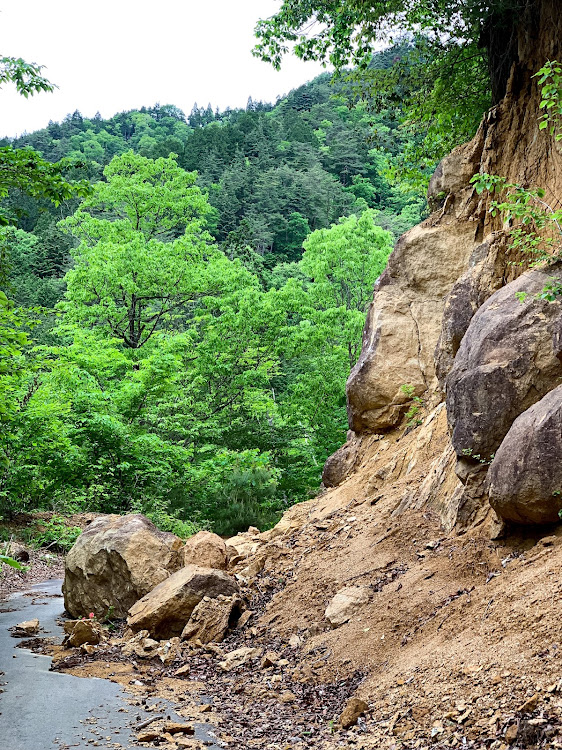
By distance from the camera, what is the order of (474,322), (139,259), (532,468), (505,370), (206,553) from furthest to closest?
(139,259), (206,553), (474,322), (505,370), (532,468)

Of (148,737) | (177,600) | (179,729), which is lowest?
(177,600)

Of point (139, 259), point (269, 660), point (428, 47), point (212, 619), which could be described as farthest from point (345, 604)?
point (139, 259)

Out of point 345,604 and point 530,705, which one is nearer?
point 530,705

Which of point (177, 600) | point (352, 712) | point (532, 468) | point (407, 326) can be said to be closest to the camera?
point (352, 712)

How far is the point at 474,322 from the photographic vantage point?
Answer: 8.16 metres

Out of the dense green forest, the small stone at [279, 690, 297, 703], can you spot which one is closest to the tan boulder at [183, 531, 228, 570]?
the dense green forest

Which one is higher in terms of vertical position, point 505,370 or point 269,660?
point 505,370

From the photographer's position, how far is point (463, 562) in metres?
6.83

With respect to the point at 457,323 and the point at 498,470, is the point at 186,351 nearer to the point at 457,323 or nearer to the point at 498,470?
the point at 457,323

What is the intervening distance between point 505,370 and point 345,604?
308cm

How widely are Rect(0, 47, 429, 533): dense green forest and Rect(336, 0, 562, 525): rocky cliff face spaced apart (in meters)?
3.08

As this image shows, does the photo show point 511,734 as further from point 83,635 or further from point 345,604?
point 83,635

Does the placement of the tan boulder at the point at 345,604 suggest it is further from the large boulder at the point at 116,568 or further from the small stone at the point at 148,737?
the large boulder at the point at 116,568

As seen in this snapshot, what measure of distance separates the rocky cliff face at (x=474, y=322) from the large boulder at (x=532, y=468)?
24 mm
